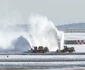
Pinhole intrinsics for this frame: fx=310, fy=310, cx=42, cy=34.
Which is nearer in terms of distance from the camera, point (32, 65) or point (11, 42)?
point (32, 65)

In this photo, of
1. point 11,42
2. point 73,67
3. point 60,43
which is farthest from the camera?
point 11,42

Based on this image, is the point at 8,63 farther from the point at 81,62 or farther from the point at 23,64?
the point at 81,62

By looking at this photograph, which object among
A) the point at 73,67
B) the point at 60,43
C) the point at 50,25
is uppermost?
the point at 50,25

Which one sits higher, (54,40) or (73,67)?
(54,40)

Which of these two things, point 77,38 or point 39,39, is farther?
point 77,38

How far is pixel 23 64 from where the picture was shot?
28.2 metres

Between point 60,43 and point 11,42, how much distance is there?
9.60m

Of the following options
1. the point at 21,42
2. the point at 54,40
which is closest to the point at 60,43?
the point at 54,40

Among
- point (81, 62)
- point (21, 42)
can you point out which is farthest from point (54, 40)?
point (81, 62)

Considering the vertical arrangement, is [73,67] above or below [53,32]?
below

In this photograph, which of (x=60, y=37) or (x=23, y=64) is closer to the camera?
(x=23, y=64)

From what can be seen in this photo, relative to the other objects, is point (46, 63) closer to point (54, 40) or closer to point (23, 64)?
point (23, 64)

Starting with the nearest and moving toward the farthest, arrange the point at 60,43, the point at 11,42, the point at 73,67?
the point at 73,67 < the point at 60,43 < the point at 11,42

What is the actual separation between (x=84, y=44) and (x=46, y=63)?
2897 cm
